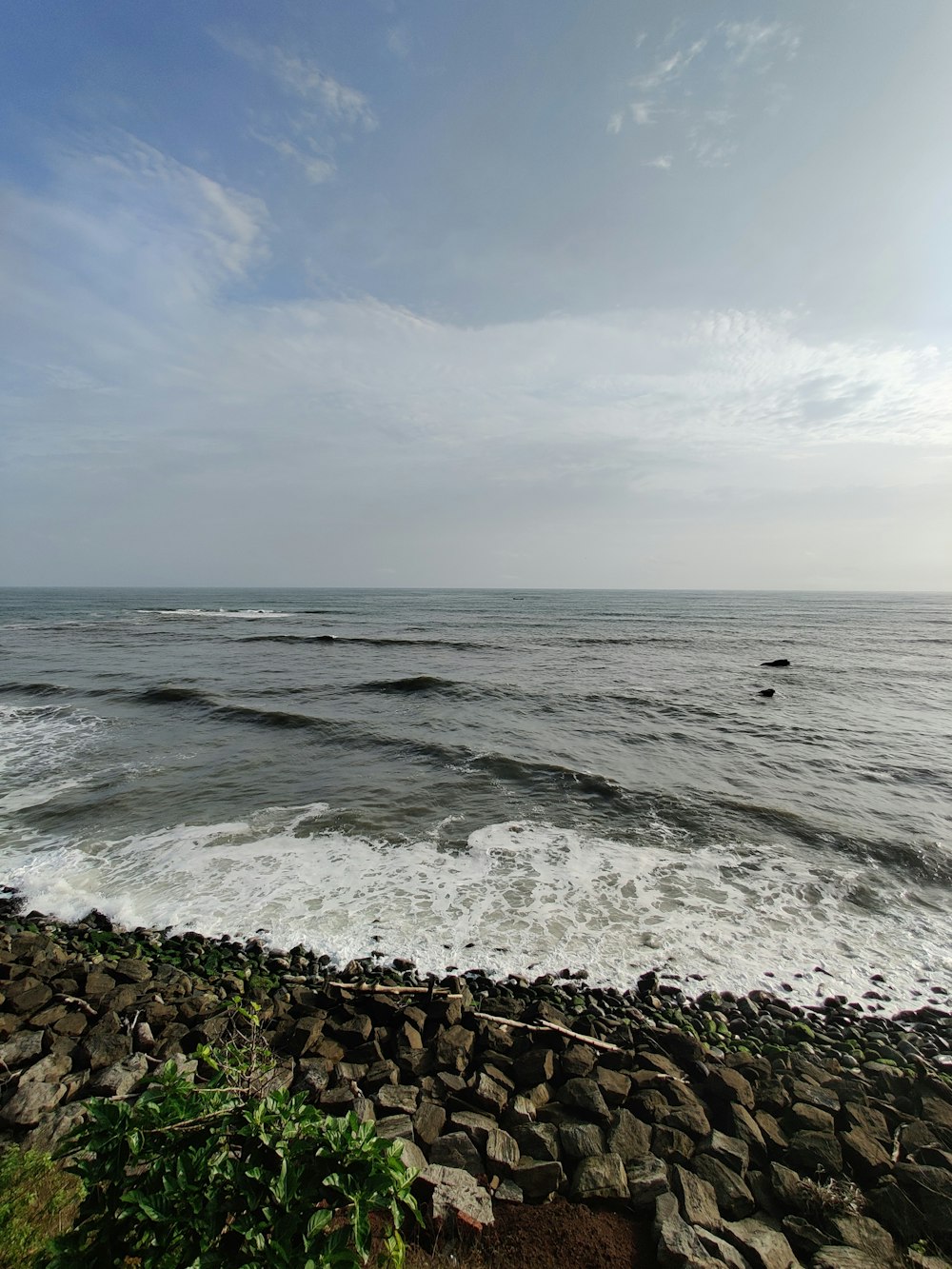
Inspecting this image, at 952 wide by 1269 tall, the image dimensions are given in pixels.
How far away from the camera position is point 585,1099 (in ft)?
15.8

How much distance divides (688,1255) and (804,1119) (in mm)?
1926

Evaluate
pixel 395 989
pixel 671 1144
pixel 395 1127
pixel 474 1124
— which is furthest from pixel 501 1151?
pixel 395 989

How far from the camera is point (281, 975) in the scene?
22.6 feet

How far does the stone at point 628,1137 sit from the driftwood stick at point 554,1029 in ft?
3.10

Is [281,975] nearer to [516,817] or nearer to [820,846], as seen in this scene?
[516,817]

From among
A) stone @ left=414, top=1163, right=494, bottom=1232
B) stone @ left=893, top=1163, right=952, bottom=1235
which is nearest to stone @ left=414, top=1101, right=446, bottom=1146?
stone @ left=414, top=1163, right=494, bottom=1232

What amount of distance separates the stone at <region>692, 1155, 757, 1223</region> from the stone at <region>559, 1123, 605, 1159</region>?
0.72m

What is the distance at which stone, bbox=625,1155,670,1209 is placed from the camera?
398 cm

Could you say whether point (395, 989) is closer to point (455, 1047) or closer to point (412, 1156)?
point (455, 1047)

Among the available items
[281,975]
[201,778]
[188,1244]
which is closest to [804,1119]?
[188,1244]

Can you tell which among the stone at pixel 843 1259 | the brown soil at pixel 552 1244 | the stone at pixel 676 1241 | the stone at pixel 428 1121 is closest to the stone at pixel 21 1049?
the stone at pixel 428 1121

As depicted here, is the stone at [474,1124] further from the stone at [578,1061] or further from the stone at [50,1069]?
the stone at [50,1069]

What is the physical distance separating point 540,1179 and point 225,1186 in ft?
8.75

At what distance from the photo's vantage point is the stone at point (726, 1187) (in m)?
3.99
